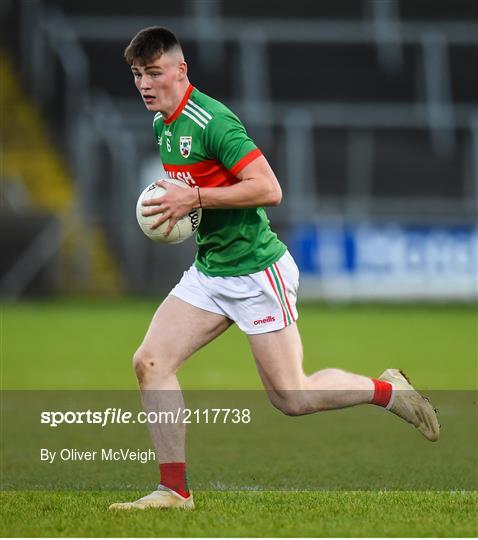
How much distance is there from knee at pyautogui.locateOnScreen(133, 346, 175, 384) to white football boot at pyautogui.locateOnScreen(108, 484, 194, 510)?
20.5 inches

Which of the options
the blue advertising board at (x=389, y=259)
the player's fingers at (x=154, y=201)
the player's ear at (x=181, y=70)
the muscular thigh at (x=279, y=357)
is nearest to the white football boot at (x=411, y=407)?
the muscular thigh at (x=279, y=357)

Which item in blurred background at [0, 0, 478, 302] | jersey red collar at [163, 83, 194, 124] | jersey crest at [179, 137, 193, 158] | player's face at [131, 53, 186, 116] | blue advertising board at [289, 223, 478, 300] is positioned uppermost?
player's face at [131, 53, 186, 116]

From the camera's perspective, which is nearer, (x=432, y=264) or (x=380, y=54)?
(x=432, y=264)

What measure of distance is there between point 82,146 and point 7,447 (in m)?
12.6

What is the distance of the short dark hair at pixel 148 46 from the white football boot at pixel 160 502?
1.96 meters

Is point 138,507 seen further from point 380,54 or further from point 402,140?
point 380,54

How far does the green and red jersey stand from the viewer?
5.48m

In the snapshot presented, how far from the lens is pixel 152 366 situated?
555 centimetres

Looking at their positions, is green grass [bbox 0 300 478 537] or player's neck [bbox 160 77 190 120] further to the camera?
player's neck [bbox 160 77 190 120]

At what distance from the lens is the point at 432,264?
1816 centimetres


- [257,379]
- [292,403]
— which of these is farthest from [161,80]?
[257,379]

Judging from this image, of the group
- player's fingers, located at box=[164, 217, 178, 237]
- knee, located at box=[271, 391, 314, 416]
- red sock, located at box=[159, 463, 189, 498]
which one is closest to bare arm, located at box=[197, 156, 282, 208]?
player's fingers, located at box=[164, 217, 178, 237]

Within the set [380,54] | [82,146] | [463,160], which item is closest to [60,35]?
[82,146]

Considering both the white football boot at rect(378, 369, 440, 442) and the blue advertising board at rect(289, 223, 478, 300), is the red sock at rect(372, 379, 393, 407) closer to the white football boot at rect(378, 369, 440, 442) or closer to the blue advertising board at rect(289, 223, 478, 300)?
the white football boot at rect(378, 369, 440, 442)
